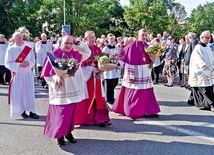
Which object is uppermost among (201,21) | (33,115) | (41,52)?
(201,21)

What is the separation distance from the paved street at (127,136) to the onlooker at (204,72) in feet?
1.31

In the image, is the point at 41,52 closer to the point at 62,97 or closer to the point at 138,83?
the point at 138,83

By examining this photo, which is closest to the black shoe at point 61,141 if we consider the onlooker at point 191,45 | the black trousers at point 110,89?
the black trousers at point 110,89

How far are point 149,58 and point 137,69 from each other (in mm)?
398

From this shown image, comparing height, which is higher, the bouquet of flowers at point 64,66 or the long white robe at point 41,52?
the long white robe at point 41,52

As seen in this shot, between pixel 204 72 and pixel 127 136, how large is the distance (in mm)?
3487

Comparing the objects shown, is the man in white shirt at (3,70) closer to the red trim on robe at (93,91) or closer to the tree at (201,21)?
the red trim on robe at (93,91)

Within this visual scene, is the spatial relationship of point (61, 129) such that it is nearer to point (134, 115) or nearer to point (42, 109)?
point (134, 115)

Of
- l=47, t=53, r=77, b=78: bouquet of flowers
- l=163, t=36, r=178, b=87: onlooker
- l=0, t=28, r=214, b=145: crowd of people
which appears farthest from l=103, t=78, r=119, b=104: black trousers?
l=47, t=53, r=77, b=78: bouquet of flowers

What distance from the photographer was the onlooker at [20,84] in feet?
25.7

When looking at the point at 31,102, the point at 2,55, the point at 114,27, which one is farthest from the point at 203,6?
the point at 31,102

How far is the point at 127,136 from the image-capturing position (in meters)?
6.45


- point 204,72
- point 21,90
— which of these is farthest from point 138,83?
point 21,90

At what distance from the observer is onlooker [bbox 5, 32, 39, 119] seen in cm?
784
